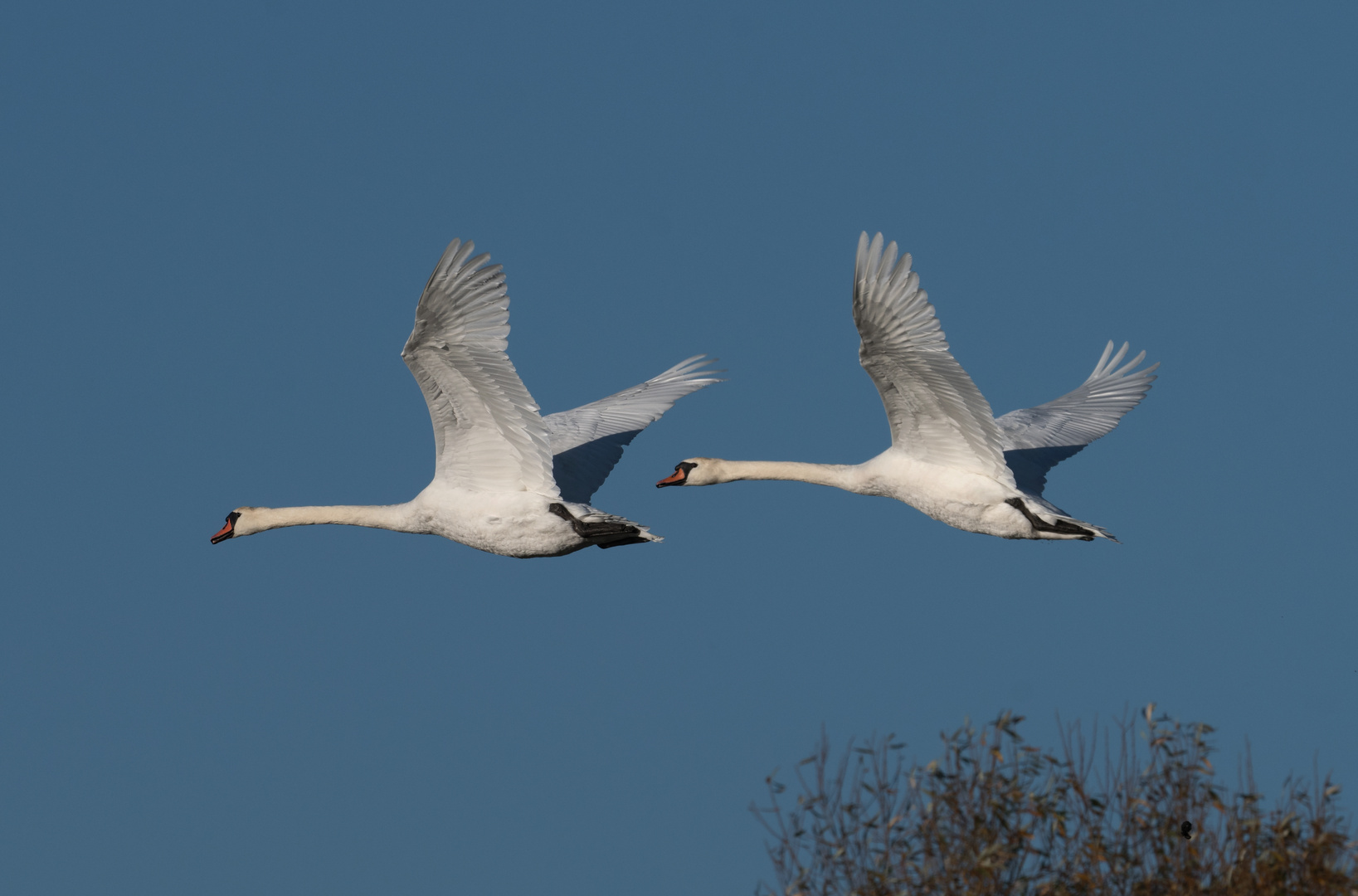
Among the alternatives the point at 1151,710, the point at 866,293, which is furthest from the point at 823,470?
the point at 1151,710

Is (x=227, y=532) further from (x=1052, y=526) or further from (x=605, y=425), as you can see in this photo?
(x=1052, y=526)

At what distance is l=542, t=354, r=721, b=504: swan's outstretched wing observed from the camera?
98.1 feet

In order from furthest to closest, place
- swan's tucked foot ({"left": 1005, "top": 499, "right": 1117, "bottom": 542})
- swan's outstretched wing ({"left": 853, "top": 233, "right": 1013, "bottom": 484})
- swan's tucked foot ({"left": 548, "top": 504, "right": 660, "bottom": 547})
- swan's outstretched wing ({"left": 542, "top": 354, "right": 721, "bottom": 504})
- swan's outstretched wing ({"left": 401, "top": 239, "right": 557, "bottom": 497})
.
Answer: swan's outstretched wing ({"left": 542, "top": 354, "right": 721, "bottom": 504}) → swan's tucked foot ({"left": 1005, "top": 499, "right": 1117, "bottom": 542}) → swan's tucked foot ({"left": 548, "top": 504, "right": 660, "bottom": 547}) → swan's outstretched wing ({"left": 853, "top": 233, "right": 1013, "bottom": 484}) → swan's outstretched wing ({"left": 401, "top": 239, "right": 557, "bottom": 497})

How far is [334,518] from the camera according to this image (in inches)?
1094

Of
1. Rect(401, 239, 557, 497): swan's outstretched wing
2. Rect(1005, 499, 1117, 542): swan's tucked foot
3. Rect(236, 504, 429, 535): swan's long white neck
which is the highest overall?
Rect(401, 239, 557, 497): swan's outstretched wing

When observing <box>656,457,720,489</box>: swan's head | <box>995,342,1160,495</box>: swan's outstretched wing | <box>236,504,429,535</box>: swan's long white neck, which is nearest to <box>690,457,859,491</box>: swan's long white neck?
<box>656,457,720,489</box>: swan's head

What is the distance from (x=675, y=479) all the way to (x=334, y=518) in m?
4.84

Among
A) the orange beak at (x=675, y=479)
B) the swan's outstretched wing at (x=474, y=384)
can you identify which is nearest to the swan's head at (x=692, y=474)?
the orange beak at (x=675, y=479)

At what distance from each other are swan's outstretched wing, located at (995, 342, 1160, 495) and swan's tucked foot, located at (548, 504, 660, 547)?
6.71 m

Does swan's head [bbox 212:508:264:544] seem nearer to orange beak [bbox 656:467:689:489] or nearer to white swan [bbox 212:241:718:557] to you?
white swan [bbox 212:241:718:557]

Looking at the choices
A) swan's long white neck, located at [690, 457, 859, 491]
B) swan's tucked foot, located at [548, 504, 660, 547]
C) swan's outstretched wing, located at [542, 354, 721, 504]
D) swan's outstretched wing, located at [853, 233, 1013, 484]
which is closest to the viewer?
swan's outstretched wing, located at [853, 233, 1013, 484]

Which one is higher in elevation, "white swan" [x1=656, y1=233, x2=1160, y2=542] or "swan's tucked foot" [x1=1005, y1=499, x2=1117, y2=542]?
"white swan" [x1=656, y1=233, x2=1160, y2=542]

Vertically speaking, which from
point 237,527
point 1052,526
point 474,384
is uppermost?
point 474,384

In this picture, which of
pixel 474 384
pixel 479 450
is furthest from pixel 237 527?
pixel 474 384
